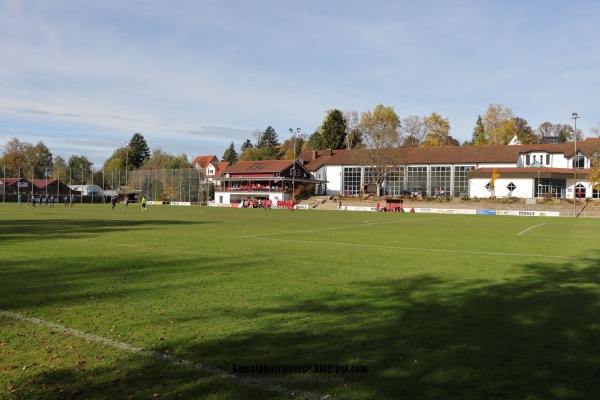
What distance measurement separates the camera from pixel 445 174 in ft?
284

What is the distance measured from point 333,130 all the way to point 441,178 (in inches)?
1447

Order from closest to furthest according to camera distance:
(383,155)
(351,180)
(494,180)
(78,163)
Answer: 1. (494,180)
2. (383,155)
3. (351,180)
4. (78,163)

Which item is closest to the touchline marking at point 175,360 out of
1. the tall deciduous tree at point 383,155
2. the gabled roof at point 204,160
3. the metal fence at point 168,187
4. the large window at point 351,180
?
the tall deciduous tree at point 383,155

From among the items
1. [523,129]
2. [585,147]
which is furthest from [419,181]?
[523,129]

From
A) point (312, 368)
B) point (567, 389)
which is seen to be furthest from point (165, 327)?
point (567, 389)

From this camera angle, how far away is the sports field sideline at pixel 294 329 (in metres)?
4.93

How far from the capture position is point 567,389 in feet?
16.0

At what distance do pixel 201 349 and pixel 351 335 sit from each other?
6.59ft

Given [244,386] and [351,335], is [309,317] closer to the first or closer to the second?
[351,335]

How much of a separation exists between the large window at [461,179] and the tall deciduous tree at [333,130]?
3772 cm

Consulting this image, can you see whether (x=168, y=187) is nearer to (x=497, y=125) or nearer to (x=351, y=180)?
(x=351, y=180)

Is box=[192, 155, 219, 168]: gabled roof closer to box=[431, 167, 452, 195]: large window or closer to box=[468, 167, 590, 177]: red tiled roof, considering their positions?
box=[431, 167, 452, 195]: large window

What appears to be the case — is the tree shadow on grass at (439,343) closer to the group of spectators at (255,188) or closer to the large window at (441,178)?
the large window at (441,178)

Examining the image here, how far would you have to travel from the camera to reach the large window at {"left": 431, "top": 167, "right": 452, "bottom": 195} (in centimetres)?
8629
